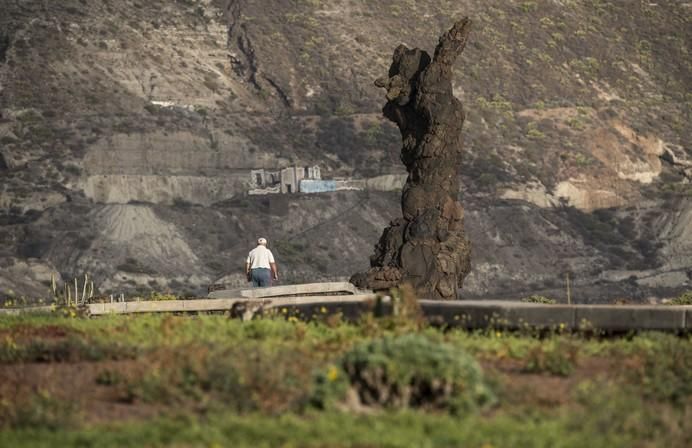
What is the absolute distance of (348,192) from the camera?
315ft

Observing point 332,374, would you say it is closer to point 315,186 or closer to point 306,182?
point 306,182

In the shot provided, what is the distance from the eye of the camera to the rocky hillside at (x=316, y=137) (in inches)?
3413

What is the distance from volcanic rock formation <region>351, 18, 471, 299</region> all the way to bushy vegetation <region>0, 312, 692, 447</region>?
23.0 metres

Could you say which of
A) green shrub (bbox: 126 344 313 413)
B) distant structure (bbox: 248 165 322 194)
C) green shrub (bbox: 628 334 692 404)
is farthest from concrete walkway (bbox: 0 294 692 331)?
distant structure (bbox: 248 165 322 194)

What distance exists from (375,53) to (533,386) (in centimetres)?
10176

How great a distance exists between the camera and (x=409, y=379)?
1428 centimetres

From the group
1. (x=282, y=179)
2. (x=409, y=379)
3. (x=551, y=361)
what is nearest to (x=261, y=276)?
(x=551, y=361)

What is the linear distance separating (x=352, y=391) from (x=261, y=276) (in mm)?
21463

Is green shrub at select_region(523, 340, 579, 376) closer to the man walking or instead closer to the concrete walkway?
the concrete walkway

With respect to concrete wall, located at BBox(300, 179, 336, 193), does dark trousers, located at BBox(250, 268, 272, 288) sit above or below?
below

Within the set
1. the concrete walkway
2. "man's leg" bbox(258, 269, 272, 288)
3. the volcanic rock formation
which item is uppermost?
the volcanic rock formation

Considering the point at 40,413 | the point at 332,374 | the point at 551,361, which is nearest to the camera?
the point at 40,413

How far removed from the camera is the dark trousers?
35906mm

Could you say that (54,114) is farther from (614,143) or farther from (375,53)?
(614,143)
